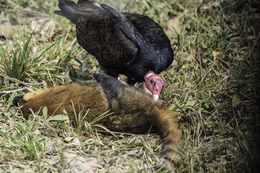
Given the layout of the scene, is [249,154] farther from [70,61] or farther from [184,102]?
[70,61]

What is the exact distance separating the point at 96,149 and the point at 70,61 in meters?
1.62

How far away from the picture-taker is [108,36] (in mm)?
3646

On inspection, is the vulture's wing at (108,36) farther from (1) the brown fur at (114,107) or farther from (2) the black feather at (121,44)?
Result: (1) the brown fur at (114,107)

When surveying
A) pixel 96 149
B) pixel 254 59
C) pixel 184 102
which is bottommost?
pixel 96 149

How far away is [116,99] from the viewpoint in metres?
2.76

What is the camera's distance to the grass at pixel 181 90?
249 cm

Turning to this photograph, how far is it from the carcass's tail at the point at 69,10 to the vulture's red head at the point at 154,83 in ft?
3.79

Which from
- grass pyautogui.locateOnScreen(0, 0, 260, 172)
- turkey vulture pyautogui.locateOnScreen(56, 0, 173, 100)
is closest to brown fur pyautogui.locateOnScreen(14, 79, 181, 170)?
grass pyautogui.locateOnScreen(0, 0, 260, 172)

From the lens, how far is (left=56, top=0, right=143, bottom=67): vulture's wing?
142 inches

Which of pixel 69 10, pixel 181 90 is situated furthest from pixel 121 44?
pixel 69 10

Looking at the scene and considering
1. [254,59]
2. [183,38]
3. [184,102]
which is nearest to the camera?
[184,102]

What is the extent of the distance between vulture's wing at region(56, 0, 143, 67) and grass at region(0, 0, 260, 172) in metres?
0.38

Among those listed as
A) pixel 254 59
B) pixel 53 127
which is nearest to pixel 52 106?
pixel 53 127

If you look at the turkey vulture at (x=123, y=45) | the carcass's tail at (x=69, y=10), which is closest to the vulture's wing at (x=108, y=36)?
the turkey vulture at (x=123, y=45)
